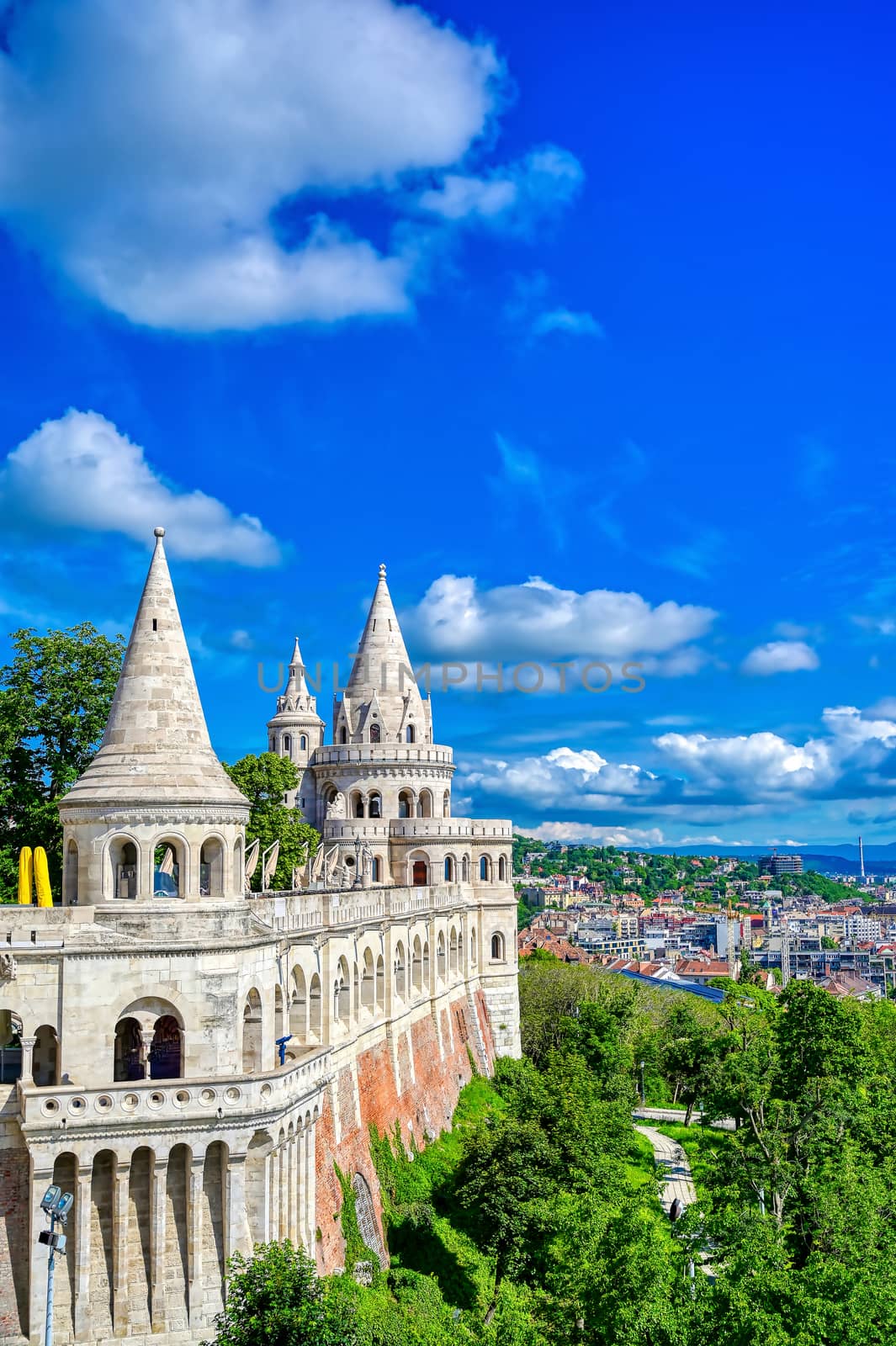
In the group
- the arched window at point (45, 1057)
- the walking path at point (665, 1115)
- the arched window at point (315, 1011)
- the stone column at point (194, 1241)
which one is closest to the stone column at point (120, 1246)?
the stone column at point (194, 1241)

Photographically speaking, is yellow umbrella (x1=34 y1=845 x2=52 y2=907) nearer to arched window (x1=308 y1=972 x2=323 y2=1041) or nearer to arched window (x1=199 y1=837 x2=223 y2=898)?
arched window (x1=199 y1=837 x2=223 y2=898)

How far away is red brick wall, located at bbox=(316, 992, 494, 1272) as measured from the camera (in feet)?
107

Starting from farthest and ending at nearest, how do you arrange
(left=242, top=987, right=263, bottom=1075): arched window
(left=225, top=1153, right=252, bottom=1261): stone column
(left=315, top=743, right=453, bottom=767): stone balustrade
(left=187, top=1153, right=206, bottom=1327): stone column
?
1. (left=315, top=743, right=453, bottom=767): stone balustrade
2. (left=242, top=987, right=263, bottom=1075): arched window
3. (left=225, top=1153, right=252, bottom=1261): stone column
4. (left=187, top=1153, right=206, bottom=1327): stone column

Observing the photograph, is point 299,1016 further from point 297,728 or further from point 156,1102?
point 297,728

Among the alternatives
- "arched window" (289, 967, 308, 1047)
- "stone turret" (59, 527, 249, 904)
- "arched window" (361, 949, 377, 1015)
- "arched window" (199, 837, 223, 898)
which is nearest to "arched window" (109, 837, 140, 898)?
"stone turret" (59, 527, 249, 904)

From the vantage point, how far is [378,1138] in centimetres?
3950

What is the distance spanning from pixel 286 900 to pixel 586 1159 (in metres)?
15.3

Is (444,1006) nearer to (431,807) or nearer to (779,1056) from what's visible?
(431,807)

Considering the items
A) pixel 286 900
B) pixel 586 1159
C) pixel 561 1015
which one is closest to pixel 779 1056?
pixel 586 1159

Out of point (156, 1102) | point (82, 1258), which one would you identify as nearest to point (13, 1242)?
point (82, 1258)

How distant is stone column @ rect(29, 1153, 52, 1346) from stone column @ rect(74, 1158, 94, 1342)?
61 cm

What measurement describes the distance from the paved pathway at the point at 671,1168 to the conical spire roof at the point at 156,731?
1278 inches

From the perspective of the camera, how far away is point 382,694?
217 ft

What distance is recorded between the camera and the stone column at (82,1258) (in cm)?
2522
